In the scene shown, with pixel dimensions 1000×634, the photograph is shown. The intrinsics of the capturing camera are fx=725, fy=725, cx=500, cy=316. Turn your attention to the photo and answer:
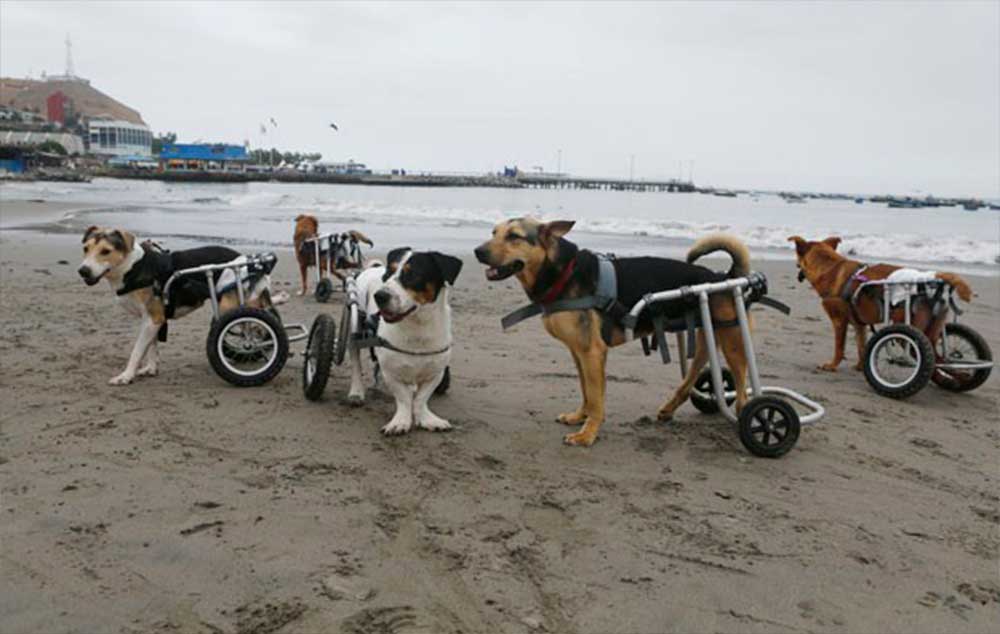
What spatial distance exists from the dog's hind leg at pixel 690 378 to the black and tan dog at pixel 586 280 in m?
0.28

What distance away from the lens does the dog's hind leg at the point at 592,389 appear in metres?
5.06

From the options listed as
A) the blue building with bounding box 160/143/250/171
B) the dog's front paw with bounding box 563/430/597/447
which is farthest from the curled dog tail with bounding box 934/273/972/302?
the blue building with bounding box 160/143/250/171

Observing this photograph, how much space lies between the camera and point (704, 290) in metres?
4.88

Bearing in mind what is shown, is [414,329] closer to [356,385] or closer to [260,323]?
[356,385]

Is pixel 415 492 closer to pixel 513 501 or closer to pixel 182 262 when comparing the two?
pixel 513 501

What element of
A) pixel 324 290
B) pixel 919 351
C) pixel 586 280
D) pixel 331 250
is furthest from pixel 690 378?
pixel 331 250

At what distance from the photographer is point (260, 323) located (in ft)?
20.3

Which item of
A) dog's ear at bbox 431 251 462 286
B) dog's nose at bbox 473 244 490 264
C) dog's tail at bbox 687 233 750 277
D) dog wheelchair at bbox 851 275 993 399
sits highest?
dog's tail at bbox 687 233 750 277

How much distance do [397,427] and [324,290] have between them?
6182 millimetres

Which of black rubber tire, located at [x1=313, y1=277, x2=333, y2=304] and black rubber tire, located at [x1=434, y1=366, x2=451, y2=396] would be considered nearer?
black rubber tire, located at [x1=434, y1=366, x2=451, y2=396]

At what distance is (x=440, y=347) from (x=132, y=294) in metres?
3.06

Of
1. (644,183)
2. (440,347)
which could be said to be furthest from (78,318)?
(644,183)

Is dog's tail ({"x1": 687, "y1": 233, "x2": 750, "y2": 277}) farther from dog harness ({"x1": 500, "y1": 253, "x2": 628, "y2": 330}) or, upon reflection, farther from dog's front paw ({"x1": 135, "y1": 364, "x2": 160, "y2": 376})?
dog's front paw ({"x1": 135, "y1": 364, "x2": 160, "y2": 376})

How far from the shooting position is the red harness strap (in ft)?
16.5
